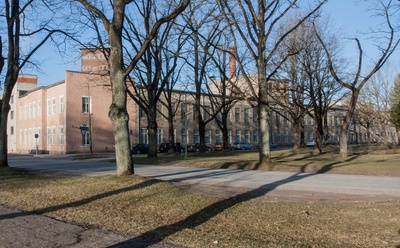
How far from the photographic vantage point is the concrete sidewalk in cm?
549

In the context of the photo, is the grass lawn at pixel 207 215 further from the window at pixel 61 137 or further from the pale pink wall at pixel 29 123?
the pale pink wall at pixel 29 123

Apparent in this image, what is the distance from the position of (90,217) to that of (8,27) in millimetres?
16430

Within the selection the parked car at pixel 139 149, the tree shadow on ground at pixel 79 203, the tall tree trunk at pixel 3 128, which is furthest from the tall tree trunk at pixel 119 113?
the parked car at pixel 139 149

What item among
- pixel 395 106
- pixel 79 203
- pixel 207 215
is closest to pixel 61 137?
pixel 395 106

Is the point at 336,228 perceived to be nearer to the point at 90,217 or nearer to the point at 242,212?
the point at 242,212

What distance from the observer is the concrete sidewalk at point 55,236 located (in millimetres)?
5488

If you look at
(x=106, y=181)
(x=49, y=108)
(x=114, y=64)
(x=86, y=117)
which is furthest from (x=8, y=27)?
(x=49, y=108)

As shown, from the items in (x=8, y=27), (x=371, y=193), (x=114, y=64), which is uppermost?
(x=8, y=27)

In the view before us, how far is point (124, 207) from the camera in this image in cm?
810

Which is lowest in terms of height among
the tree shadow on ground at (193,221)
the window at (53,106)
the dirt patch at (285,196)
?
the dirt patch at (285,196)

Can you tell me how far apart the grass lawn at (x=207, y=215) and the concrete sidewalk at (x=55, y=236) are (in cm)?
32

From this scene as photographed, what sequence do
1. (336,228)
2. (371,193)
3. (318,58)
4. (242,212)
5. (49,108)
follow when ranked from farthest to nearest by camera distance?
1. (49,108)
2. (318,58)
3. (371,193)
4. (242,212)
5. (336,228)

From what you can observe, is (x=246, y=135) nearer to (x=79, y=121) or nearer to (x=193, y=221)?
(x=79, y=121)

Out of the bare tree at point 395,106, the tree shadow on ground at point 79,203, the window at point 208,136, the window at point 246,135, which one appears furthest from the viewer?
the window at point 246,135
